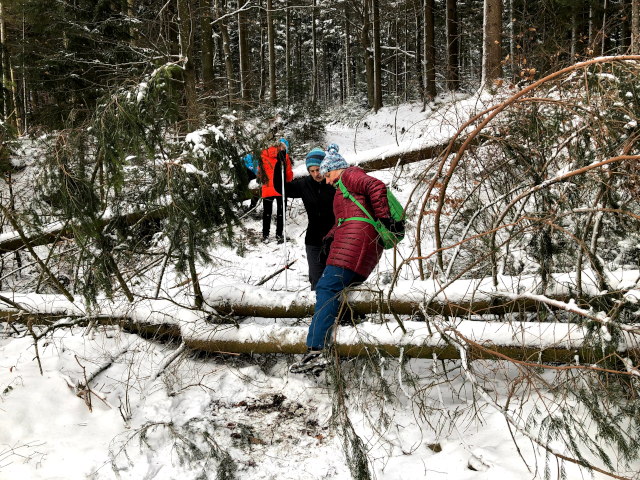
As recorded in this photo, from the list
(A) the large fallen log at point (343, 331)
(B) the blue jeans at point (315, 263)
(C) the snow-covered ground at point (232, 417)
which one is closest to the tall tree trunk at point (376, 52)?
(B) the blue jeans at point (315, 263)

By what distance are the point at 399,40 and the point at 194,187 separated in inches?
1183

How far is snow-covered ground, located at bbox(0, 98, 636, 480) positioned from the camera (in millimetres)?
2760

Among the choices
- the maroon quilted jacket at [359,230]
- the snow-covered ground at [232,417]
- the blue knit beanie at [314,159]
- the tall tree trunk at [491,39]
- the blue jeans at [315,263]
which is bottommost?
the snow-covered ground at [232,417]

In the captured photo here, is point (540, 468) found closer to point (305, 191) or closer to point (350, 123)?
point (305, 191)

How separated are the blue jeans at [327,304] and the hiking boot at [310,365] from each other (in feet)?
0.72

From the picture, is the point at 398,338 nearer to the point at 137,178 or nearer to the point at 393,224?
the point at 393,224

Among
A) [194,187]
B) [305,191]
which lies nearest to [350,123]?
[305,191]

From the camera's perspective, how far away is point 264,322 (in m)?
4.49

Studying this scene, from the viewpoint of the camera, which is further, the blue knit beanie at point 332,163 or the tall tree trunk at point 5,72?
the tall tree trunk at point 5,72

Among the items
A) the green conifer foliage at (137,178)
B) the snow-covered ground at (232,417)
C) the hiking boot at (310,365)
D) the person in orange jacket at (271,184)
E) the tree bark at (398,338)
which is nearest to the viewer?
the snow-covered ground at (232,417)

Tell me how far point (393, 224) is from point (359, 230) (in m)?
0.28

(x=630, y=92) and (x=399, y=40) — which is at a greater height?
(x=399, y=40)

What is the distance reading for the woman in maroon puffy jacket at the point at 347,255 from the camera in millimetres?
3432

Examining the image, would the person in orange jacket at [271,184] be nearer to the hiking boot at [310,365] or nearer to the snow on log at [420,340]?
the snow on log at [420,340]
